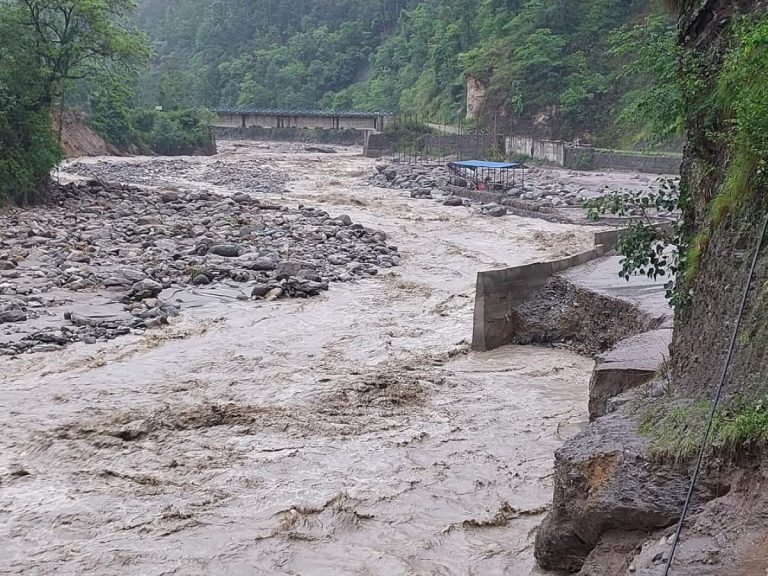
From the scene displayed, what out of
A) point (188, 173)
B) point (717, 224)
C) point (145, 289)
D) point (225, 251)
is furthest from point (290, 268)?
point (188, 173)

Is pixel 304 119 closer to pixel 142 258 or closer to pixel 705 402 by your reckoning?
pixel 142 258

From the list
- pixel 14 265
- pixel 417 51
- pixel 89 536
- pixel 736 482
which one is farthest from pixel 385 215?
pixel 417 51

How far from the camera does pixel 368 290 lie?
18906 mm

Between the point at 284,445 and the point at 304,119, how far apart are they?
74.4m

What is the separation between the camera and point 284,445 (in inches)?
379

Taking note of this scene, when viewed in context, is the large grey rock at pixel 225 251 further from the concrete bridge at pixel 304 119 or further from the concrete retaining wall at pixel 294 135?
the concrete retaining wall at pixel 294 135

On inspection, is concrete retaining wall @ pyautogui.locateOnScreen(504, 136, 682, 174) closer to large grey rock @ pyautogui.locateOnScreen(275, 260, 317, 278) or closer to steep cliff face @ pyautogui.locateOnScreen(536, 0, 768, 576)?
large grey rock @ pyautogui.locateOnScreen(275, 260, 317, 278)

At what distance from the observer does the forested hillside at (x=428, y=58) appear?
56.2 metres

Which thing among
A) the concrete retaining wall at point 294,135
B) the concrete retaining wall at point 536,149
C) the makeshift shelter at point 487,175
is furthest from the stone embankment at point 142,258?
the concrete retaining wall at point 294,135

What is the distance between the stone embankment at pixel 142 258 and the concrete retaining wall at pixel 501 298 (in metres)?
5.02

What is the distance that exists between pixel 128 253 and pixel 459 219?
46.7 ft

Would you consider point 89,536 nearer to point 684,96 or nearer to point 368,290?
point 684,96

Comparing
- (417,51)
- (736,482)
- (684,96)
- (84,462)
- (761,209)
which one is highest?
(417,51)

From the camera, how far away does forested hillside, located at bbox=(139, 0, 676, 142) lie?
5625cm
